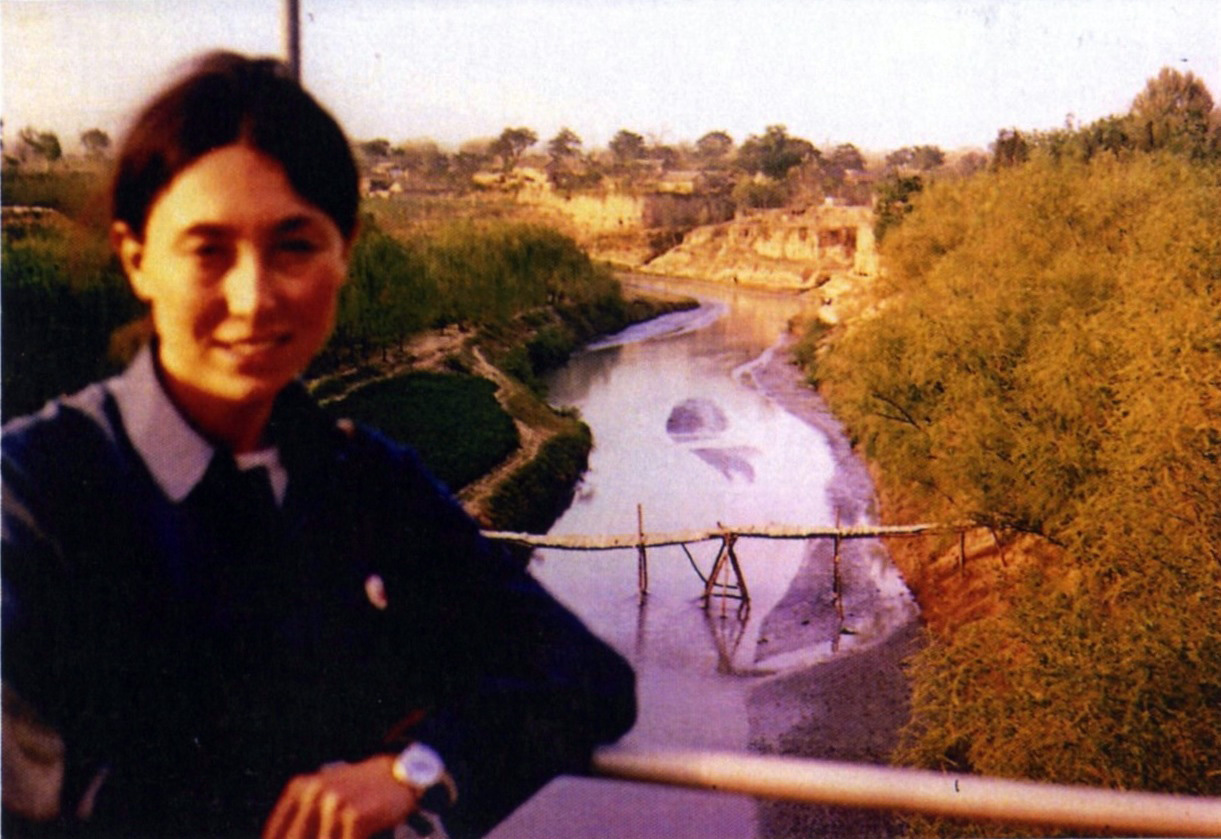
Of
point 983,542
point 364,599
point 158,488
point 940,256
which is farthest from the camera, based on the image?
point 940,256

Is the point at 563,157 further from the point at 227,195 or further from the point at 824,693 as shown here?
the point at 824,693

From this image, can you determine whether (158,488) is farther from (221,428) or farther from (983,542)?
(983,542)

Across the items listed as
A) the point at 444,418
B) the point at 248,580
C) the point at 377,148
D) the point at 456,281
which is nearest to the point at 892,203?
the point at 456,281

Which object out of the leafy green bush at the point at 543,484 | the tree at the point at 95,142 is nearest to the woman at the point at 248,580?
the tree at the point at 95,142

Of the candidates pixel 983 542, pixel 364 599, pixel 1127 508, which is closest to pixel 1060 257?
pixel 983 542

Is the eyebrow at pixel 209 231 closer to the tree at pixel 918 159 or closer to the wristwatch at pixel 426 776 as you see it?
the wristwatch at pixel 426 776

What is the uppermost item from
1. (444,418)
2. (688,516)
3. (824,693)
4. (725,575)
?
(444,418)
